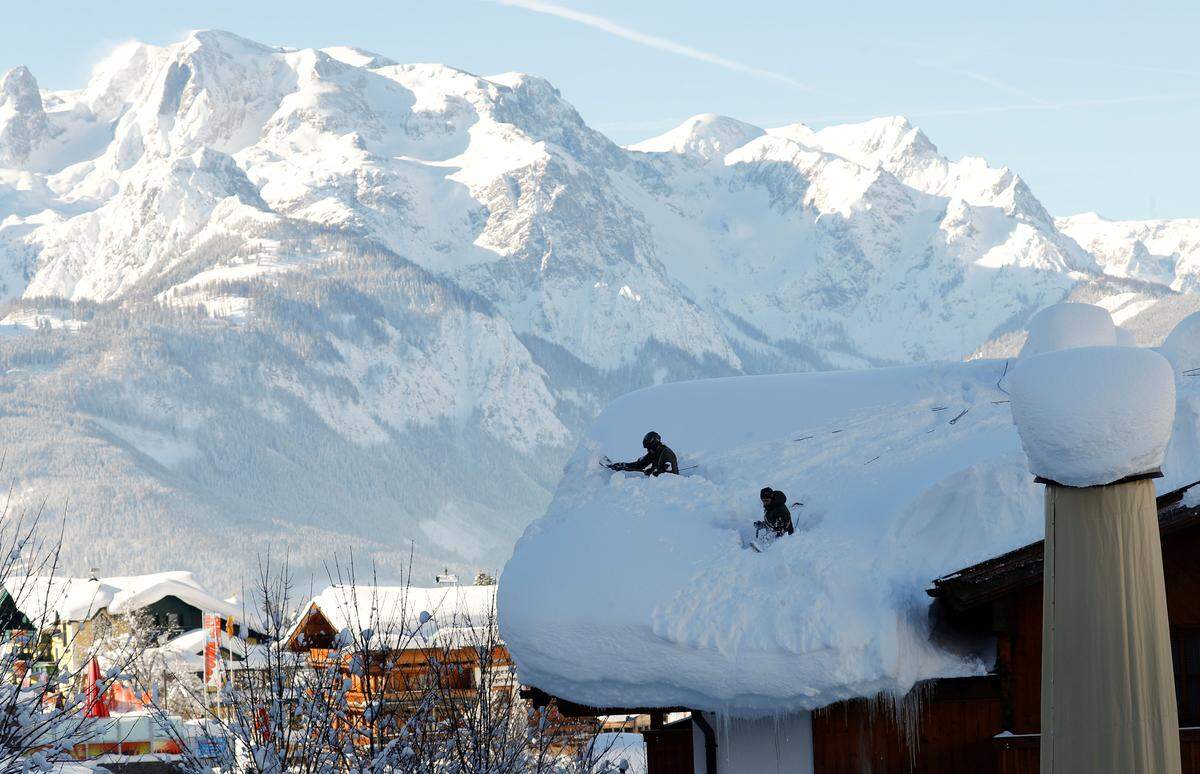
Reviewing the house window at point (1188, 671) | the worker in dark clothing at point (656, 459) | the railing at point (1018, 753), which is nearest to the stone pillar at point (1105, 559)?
the railing at point (1018, 753)

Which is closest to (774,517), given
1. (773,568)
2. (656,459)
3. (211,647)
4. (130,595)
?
(773,568)

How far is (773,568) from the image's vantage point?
12.4 m

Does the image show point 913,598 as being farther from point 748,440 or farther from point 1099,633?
point 1099,633

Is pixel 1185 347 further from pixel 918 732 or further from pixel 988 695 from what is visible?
pixel 918 732

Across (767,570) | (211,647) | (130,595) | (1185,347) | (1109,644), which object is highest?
(130,595)

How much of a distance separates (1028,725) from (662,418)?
498cm

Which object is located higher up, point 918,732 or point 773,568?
point 773,568

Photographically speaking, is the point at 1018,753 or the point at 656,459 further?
the point at 656,459

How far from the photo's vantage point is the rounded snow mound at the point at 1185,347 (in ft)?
48.2

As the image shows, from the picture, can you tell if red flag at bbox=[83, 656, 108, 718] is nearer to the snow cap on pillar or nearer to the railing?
the railing

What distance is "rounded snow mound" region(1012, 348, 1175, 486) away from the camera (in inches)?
216

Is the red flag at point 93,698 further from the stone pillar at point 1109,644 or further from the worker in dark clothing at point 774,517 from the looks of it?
the stone pillar at point 1109,644

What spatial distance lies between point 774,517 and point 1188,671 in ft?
11.0

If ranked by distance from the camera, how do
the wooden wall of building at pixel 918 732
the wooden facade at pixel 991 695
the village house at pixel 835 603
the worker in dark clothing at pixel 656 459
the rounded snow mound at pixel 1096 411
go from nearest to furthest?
the rounded snow mound at pixel 1096 411
the wooden facade at pixel 991 695
the village house at pixel 835 603
the wooden wall of building at pixel 918 732
the worker in dark clothing at pixel 656 459
